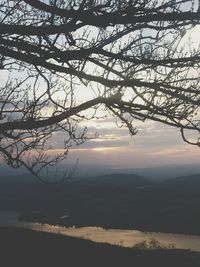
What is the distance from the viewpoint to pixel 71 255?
16.9m

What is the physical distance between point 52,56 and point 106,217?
141 m

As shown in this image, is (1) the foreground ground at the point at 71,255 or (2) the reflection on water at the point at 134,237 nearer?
(1) the foreground ground at the point at 71,255

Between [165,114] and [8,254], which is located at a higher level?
[165,114]

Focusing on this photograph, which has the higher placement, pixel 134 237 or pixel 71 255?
pixel 71 255

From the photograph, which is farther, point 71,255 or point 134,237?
point 134,237

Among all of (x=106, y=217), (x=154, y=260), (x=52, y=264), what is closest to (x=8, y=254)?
(x=52, y=264)

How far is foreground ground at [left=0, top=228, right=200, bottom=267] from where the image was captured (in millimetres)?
15547

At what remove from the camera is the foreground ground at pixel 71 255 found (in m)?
15.5

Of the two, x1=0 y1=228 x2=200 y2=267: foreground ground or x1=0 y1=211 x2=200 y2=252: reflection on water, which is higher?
x1=0 y1=228 x2=200 y2=267: foreground ground

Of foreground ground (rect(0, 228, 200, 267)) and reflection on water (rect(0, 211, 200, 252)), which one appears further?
reflection on water (rect(0, 211, 200, 252))

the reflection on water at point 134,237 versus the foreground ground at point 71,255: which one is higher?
the foreground ground at point 71,255

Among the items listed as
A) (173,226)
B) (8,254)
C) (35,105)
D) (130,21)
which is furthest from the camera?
(173,226)

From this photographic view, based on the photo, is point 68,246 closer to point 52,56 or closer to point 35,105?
point 35,105

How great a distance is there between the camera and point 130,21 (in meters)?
6.75
